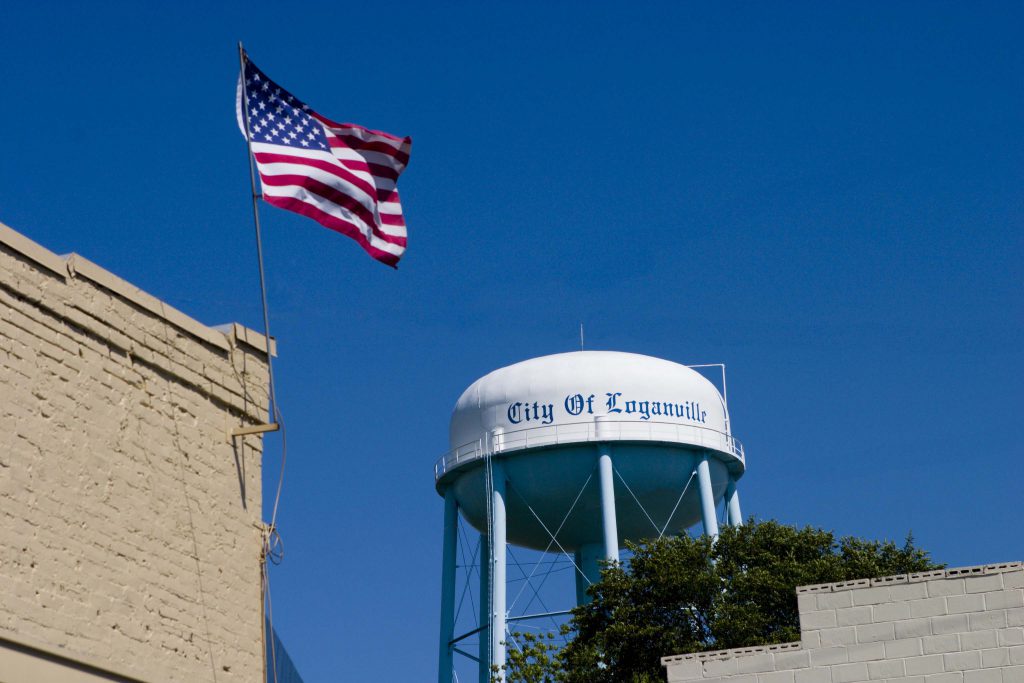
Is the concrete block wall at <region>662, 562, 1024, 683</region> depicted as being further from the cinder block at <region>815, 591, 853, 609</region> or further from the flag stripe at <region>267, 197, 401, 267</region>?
the flag stripe at <region>267, 197, 401, 267</region>


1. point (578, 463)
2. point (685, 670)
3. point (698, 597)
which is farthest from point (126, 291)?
point (578, 463)

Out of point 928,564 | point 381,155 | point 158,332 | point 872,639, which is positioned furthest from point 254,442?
point 928,564

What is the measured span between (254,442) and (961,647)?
23.8 ft

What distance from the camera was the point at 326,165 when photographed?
15398 mm

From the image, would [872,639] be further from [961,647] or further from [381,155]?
[381,155]

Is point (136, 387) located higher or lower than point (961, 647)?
higher

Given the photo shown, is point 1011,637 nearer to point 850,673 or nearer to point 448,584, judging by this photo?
point 850,673

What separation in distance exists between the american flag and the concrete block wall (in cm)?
566

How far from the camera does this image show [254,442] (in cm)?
1462

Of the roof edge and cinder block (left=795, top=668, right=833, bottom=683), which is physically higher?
the roof edge

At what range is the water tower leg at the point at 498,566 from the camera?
3369 cm

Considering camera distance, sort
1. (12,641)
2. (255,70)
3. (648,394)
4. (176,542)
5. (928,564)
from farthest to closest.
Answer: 1. (648,394)
2. (928,564)
3. (255,70)
4. (176,542)
5. (12,641)

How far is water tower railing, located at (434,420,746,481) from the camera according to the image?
34594 millimetres

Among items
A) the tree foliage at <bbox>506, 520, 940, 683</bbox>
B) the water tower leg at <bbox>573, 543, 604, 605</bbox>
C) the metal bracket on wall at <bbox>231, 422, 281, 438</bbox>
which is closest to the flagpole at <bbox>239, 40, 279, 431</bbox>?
the metal bracket on wall at <bbox>231, 422, 281, 438</bbox>
